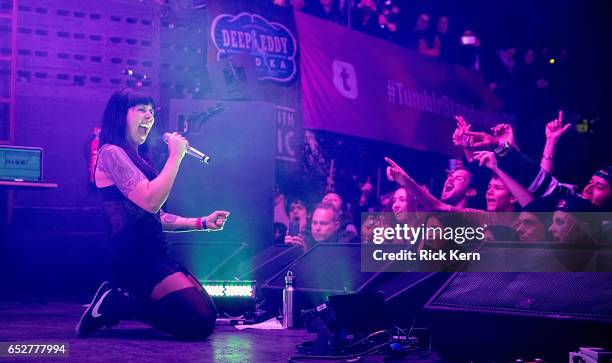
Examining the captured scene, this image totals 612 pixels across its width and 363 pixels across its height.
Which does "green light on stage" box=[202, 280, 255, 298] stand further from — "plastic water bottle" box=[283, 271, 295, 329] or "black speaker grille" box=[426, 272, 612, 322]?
"black speaker grille" box=[426, 272, 612, 322]

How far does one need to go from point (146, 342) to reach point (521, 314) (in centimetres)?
212

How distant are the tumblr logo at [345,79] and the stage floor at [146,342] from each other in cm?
492

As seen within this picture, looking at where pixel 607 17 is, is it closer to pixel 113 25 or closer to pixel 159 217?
pixel 113 25

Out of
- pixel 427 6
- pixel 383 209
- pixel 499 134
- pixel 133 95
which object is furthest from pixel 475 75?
pixel 133 95

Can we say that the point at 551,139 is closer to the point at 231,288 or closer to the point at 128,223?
the point at 231,288

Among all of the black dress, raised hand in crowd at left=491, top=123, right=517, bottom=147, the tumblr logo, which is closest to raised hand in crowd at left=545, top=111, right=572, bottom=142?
raised hand in crowd at left=491, top=123, right=517, bottom=147

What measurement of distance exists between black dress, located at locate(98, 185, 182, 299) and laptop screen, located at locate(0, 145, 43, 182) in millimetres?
2643

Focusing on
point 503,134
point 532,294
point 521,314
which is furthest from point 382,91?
point 521,314

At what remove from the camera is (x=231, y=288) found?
566 cm

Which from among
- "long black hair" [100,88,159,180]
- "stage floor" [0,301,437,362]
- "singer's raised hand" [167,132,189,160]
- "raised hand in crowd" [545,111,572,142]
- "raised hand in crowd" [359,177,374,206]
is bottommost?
"stage floor" [0,301,437,362]

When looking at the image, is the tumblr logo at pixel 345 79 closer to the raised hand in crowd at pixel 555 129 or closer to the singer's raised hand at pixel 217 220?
the raised hand in crowd at pixel 555 129

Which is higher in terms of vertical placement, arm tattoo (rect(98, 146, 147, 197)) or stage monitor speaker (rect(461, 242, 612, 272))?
arm tattoo (rect(98, 146, 147, 197))

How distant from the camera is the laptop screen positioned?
6.69 meters

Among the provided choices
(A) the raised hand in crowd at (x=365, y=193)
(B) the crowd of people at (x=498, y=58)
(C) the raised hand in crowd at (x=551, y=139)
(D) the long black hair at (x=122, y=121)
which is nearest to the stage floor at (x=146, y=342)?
(D) the long black hair at (x=122, y=121)
